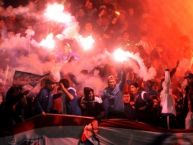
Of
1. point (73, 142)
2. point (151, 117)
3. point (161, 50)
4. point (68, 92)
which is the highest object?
point (161, 50)

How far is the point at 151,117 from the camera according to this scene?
6.55 metres

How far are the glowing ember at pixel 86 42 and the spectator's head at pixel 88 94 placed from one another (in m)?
0.70

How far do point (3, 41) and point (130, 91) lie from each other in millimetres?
2288

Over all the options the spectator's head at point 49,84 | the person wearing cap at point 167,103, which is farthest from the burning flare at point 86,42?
the person wearing cap at point 167,103

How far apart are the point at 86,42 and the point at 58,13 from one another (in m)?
0.69

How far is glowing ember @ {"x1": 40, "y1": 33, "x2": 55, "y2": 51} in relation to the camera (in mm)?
6547

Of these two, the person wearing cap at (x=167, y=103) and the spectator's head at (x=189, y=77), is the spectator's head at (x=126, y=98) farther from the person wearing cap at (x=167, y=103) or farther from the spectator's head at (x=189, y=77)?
the spectator's head at (x=189, y=77)

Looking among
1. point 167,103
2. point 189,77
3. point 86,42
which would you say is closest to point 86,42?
point 86,42

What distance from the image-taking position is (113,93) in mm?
6574

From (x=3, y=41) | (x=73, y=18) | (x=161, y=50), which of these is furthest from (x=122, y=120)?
(x=3, y=41)

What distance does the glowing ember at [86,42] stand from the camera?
6.68m

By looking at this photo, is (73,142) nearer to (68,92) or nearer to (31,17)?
(68,92)

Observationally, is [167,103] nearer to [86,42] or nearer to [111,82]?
[111,82]

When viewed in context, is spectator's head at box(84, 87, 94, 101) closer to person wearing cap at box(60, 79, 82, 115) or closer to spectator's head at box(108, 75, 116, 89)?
person wearing cap at box(60, 79, 82, 115)
